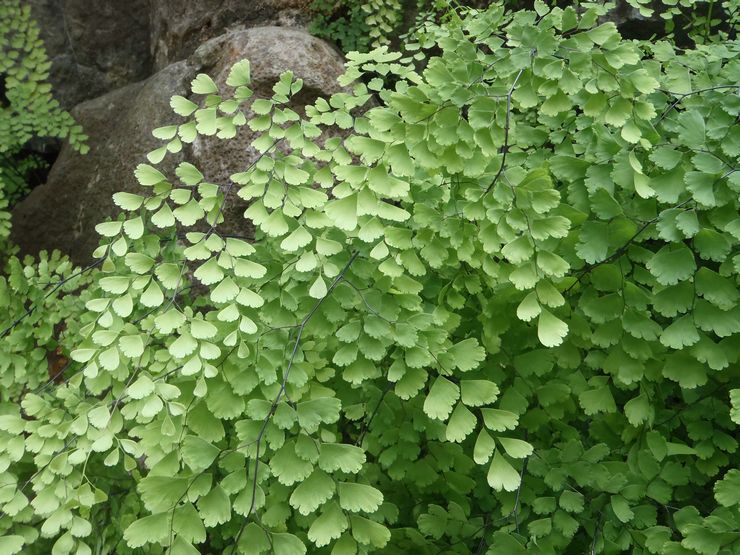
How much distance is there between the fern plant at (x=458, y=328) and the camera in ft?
2.84

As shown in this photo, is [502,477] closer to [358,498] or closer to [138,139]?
[358,498]

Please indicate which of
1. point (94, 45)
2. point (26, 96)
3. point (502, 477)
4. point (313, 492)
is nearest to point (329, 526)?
point (313, 492)

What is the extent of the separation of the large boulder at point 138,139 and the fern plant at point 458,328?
4.62 ft

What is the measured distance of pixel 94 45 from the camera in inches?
154

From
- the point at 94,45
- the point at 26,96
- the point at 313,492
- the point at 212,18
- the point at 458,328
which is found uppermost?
the point at 313,492

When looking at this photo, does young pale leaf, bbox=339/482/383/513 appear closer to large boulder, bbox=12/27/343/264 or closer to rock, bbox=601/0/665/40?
large boulder, bbox=12/27/343/264

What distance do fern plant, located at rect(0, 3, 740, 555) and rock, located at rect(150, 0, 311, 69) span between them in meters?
2.02

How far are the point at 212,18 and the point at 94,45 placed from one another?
1370 mm

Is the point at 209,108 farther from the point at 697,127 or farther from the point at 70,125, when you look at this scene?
the point at 70,125

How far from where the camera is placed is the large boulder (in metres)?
2.49

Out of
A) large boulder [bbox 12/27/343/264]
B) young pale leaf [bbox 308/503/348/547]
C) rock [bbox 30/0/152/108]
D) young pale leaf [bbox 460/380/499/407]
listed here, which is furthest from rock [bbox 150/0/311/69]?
young pale leaf [bbox 308/503/348/547]

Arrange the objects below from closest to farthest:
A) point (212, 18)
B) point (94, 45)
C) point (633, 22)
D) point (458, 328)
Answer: point (458, 328), point (633, 22), point (212, 18), point (94, 45)

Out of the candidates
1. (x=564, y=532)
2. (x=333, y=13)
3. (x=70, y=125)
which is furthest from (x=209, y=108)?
(x=70, y=125)

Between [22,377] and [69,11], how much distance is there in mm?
3417
